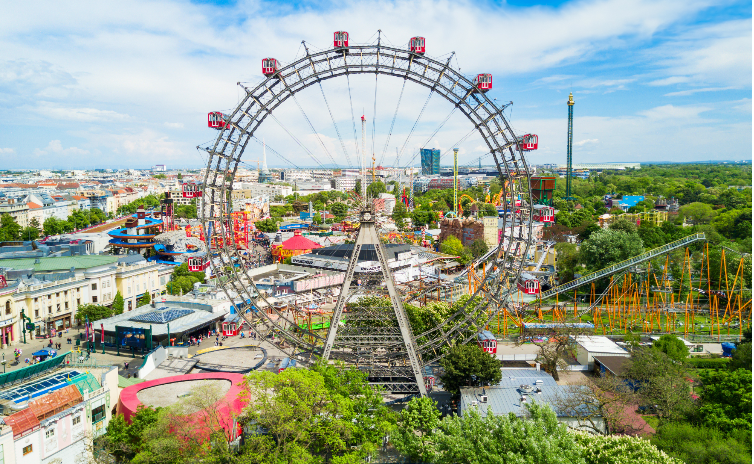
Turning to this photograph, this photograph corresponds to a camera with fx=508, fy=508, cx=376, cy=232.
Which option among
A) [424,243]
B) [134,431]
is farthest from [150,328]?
[424,243]

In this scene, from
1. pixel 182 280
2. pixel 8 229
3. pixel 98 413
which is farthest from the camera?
pixel 8 229

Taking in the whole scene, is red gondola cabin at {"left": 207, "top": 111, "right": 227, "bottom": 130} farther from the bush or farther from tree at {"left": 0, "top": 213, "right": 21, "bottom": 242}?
tree at {"left": 0, "top": 213, "right": 21, "bottom": 242}

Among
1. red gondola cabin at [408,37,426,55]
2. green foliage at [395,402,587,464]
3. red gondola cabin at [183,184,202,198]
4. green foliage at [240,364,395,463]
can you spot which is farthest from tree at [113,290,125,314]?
green foliage at [395,402,587,464]

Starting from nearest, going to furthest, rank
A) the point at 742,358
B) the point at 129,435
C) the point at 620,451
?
the point at 620,451 → the point at 129,435 → the point at 742,358

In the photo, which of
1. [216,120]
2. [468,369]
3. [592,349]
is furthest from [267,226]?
[468,369]

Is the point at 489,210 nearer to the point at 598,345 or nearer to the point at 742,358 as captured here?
the point at 598,345

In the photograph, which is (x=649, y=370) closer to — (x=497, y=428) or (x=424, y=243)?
(x=497, y=428)

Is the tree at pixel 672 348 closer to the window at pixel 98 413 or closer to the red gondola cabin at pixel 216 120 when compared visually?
the red gondola cabin at pixel 216 120
